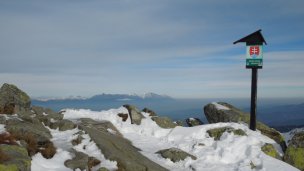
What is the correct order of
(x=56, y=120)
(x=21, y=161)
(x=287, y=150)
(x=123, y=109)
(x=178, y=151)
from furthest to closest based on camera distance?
A: (x=123, y=109), (x=56, y=120), (x=287, y=150), (x=178, y=151), (x=21, y=161)

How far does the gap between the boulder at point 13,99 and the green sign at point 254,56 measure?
17816mm

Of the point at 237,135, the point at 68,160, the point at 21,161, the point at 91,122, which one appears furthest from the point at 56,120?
the point at 237,135

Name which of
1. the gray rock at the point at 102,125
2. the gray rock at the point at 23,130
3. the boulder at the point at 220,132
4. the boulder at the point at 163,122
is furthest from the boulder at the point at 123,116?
the gray rock at the point at 23,130

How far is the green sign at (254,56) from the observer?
2786 cm

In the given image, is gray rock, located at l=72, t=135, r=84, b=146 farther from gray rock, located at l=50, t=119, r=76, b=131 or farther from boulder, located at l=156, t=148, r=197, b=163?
boulder, located at l=156, t=148, r=197, b=163

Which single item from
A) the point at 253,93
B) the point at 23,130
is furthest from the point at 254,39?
the point at 23,130

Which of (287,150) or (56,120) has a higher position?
(56,120)

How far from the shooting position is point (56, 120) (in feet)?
82.6

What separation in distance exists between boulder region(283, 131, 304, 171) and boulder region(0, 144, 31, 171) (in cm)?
1647

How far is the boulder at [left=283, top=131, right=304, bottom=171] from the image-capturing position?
2248cm

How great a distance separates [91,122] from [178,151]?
894 centimetres

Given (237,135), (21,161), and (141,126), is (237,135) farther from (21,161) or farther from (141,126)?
(21,161)

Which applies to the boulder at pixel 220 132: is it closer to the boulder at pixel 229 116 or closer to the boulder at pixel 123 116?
the boulder at pixel 229 116

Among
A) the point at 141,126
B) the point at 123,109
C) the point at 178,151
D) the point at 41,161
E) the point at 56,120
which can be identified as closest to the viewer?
the point at 41,161
